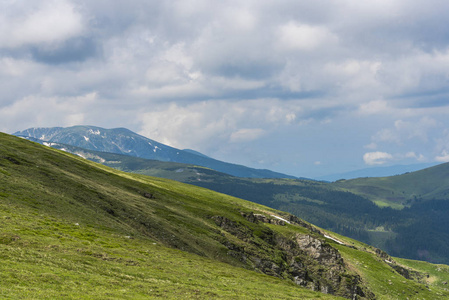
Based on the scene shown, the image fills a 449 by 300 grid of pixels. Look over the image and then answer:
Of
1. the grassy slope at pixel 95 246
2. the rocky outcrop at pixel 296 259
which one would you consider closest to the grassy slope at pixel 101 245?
the grassy slope at pixel 95 246

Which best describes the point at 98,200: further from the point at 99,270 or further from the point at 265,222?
the point at 265,222

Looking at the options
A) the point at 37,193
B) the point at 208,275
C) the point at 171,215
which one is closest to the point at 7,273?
the point at 208,275

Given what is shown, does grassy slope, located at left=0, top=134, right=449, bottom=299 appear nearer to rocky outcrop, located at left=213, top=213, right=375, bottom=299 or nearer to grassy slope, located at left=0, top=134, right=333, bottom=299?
grassy slope, located at left=0, top=134, right=333, bottom=299

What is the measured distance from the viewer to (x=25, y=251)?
42.2 meters

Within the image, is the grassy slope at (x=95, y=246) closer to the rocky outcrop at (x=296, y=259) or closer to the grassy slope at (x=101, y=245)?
the grassy slope at (x=101, y=245)

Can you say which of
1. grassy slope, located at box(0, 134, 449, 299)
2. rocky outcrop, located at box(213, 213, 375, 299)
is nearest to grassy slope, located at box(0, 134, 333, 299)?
grassy slope, located at box(0, 134, 449, 299)

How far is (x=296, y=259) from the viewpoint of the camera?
4141 inches

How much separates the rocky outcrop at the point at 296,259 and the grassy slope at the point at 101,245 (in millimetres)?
7262

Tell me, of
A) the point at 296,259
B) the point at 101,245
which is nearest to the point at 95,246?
the point at 101,245

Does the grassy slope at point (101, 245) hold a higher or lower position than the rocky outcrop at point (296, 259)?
higher

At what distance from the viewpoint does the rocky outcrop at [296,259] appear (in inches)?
3701

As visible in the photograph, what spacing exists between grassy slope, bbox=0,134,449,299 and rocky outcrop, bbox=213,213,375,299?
7.26 meters

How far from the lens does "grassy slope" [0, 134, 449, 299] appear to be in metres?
37.7

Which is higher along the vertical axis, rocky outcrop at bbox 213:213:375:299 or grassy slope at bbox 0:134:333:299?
grassy slope at bbox 0:134:333:299
